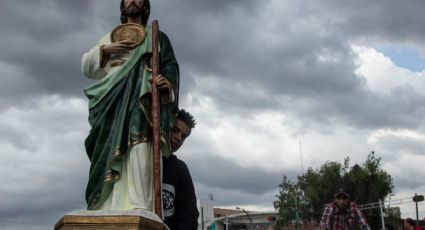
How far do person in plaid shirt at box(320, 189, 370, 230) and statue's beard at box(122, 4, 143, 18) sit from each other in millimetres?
3605

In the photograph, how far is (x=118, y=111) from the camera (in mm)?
6098

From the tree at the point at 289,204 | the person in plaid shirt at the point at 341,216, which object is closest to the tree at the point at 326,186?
the tree at the point at 289,204

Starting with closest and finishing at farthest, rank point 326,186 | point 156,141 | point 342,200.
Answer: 1. point 156,141
2. point 342,200
3. point 326,186

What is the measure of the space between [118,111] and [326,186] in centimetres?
5267

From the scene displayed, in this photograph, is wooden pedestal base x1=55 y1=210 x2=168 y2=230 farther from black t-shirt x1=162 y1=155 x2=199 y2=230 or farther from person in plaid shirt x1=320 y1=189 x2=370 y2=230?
person in plaid shirt x1=320 y1=189 x2=370 y2=230

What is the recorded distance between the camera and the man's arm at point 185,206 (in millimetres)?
6238

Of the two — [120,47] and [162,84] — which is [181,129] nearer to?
[162,84]

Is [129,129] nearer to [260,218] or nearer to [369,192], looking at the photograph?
[369,192]

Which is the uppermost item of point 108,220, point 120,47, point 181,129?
point 120,47

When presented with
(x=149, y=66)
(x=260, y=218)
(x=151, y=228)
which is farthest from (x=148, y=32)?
(x=260, y=218)

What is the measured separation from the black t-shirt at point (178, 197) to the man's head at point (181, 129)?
21 centimetres

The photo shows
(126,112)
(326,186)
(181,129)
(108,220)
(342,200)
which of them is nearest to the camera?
(108,220)

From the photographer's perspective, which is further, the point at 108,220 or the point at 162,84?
the point at 162,84

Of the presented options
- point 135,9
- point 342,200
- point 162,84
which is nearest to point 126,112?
point 162,84
